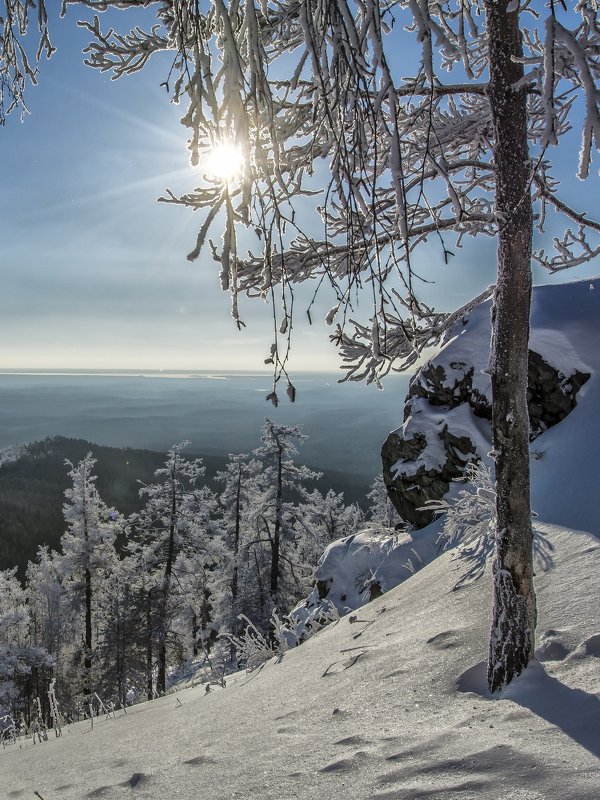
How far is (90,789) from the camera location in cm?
286

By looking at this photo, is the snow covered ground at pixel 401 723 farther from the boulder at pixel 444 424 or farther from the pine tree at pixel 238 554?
the pine tree at pixel 238 554

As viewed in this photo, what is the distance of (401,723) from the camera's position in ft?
8.87

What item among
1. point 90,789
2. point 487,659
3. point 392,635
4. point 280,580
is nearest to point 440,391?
point 392,635

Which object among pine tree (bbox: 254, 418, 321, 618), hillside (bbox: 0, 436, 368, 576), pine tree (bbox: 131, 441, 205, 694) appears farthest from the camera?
hillside (bbox: 0, 436, 368, 576)

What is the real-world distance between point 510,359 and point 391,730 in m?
2.39

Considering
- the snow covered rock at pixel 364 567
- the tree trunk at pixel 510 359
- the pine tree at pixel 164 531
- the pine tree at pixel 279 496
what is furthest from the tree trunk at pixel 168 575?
the tree trunk at pixel 510 359

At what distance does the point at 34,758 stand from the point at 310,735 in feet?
10.7

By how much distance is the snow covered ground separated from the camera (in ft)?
6.94

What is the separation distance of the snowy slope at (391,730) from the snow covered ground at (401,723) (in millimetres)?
11

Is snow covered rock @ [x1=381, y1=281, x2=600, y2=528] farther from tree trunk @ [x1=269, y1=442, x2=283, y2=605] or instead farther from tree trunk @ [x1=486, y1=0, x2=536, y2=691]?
tree trunk @ [x1=269, y1=442, x2=283, y2=605]

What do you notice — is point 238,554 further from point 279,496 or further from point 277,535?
point 279,496

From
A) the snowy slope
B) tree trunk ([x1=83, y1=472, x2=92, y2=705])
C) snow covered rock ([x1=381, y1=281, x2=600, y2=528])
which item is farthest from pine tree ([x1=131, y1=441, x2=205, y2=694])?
the snowy slope

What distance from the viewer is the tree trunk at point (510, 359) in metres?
3.02

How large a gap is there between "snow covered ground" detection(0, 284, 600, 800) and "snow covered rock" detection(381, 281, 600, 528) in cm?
339
